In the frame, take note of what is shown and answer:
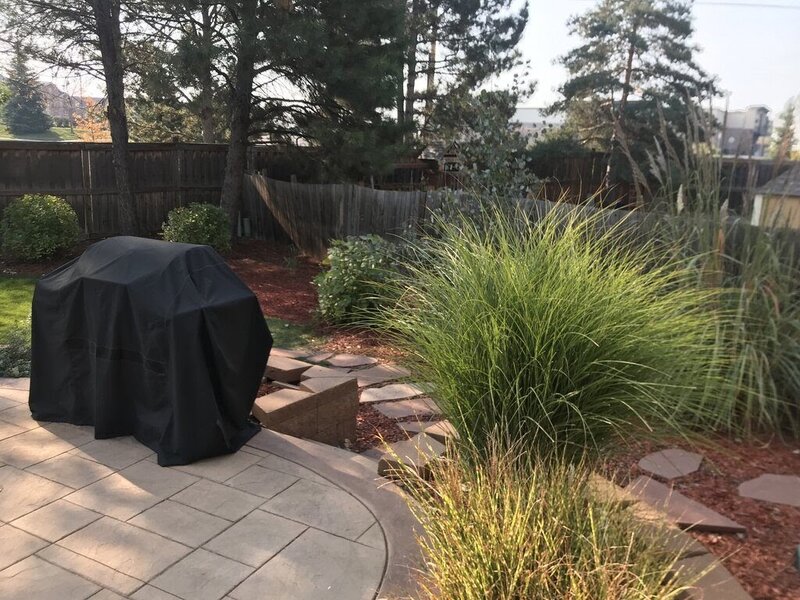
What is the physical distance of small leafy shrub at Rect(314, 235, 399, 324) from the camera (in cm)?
643

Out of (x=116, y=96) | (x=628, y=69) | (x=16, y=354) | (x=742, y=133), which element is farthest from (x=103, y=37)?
(x=628, y=69)

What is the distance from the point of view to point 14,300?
6.95 meters

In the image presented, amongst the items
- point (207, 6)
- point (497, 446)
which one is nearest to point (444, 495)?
point (497, 446)

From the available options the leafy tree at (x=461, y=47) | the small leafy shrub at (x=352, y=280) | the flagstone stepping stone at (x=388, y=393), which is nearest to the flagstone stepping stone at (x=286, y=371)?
the flagstone stepping stone at (x=388, y=393)

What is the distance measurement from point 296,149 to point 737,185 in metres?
8.86

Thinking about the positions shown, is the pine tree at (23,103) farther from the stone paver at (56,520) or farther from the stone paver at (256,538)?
the stone paver at (256,538)

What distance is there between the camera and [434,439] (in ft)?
11.1

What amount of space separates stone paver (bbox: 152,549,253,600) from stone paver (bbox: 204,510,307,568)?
46 mm

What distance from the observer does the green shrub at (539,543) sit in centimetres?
173

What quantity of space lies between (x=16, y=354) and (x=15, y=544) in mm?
2689

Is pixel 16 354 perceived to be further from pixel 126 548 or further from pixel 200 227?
pixel 200 227

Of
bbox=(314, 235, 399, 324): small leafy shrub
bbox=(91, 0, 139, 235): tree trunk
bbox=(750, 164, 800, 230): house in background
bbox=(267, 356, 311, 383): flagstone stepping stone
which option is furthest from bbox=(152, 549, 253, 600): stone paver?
bbox=(91, 0, 139, 235): tree trunk

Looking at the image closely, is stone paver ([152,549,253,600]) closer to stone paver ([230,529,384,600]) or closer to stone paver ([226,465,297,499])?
stone paver ([230,529,384,600])

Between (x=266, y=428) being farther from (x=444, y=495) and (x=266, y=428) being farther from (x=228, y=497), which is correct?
(x=444, y=495)
